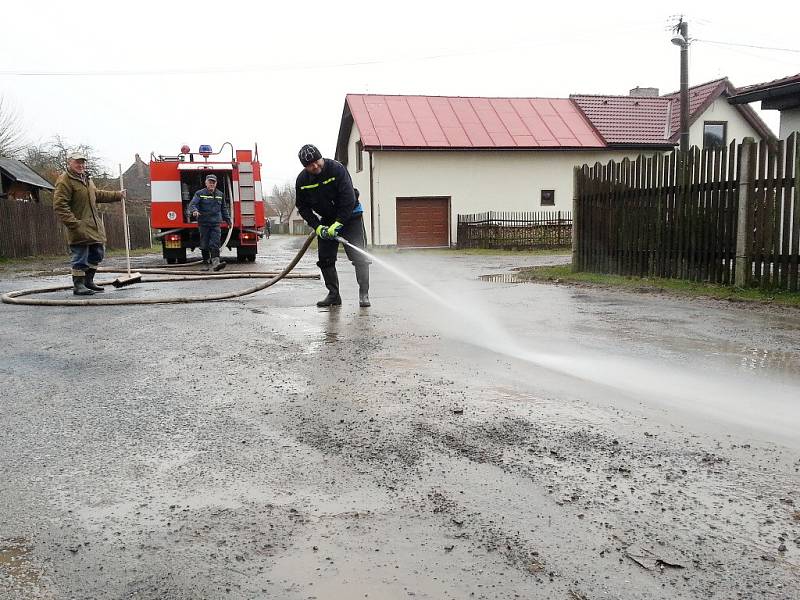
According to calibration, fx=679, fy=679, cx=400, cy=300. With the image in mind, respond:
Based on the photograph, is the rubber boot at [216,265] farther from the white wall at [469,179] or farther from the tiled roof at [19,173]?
the tiled roof at [19,173]

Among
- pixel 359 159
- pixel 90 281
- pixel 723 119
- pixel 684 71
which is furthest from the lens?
pixel 723 119

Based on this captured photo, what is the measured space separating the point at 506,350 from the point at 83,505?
11.3 feet

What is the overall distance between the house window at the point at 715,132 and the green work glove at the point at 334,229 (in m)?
30.5

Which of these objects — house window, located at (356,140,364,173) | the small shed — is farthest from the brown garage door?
the small shed

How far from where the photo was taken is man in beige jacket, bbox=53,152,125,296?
30.4 feet

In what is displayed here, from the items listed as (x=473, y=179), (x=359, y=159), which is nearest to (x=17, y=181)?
(x=359, y=159)

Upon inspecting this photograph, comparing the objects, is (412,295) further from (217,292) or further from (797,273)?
(797,273)

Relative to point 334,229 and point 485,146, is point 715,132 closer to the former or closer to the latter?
point 485,146

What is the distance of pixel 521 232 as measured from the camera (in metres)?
26.8

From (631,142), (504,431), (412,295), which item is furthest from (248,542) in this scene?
(631,142)

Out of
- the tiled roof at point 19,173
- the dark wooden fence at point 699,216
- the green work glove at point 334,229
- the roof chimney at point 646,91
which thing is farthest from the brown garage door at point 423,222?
the green work glove at point 334,229

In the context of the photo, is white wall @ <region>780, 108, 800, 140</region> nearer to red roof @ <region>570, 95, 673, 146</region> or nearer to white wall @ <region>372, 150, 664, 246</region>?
white wall @ <region>372, 150, 664, 246</region>

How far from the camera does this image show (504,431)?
3273 millimetres

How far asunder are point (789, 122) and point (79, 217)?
456 inches
